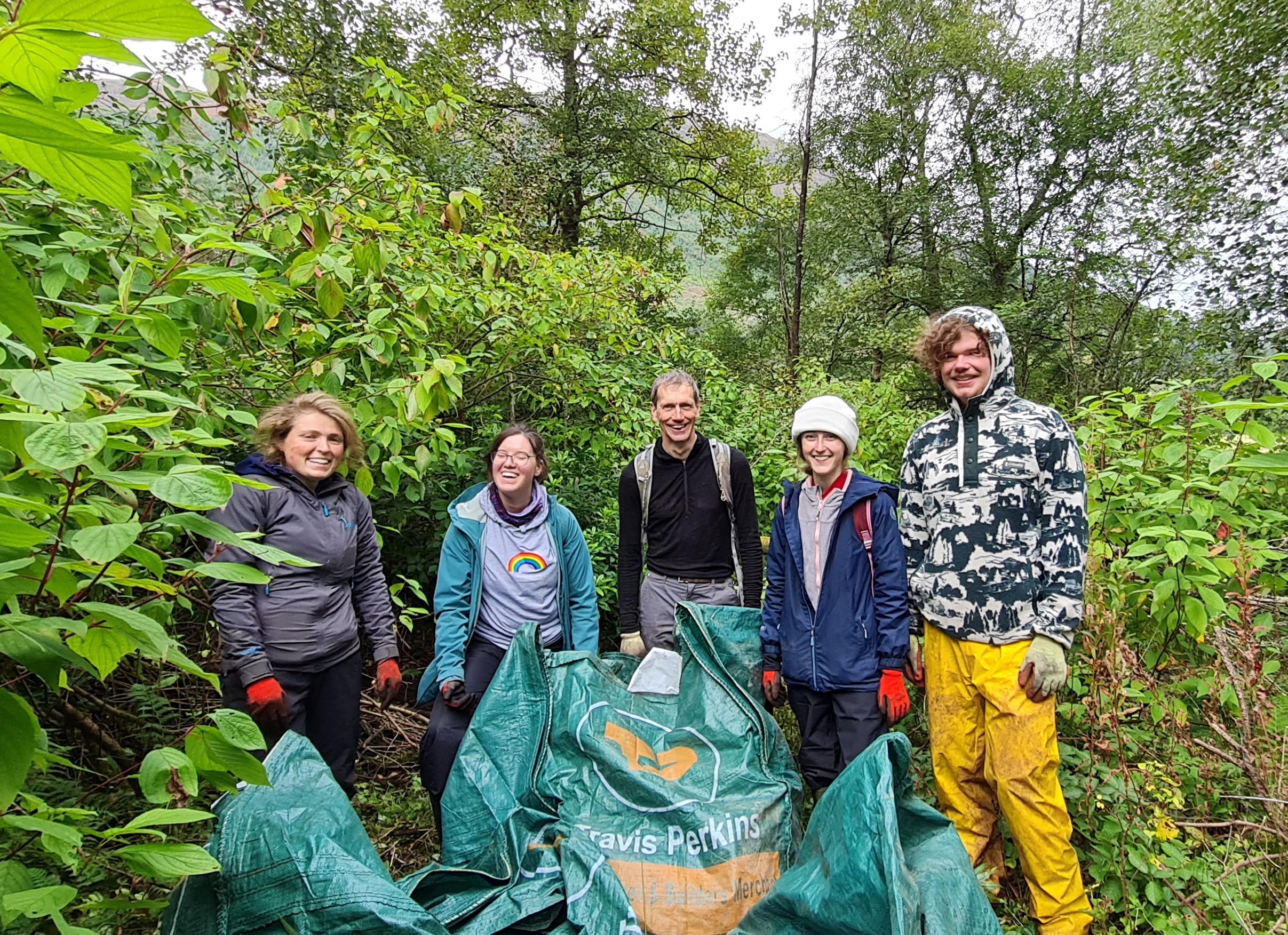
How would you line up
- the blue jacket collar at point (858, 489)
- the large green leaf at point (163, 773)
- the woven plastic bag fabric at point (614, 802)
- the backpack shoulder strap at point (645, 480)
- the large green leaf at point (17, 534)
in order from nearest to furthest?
1. the large green leaf at point (17, 534)
2. the large green leaf at point (163, 773)
3. the woven plastic bag fabric at point (614, 802)
4. the blue jacket collar at point (858, 489)
5. the backpack shoulder strap at point (645, 480)

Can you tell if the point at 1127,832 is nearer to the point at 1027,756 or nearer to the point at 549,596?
the point at 1027,756

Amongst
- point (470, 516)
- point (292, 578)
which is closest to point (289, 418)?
point (292, 578)

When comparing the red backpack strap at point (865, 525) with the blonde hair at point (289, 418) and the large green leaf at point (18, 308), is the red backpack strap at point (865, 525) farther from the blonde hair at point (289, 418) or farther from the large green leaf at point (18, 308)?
the large green leaf at point (18, 308)

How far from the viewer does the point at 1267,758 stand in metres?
2.24

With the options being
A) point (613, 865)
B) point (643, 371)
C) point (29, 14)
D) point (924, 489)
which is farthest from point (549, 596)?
point (643, 371)

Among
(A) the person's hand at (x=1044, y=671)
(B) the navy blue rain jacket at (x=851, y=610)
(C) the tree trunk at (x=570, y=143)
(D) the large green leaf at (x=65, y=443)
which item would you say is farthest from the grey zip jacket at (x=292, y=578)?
(C) the tree trunk at (x=570, y=143)

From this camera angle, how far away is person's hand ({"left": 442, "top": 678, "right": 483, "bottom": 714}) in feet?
8.18

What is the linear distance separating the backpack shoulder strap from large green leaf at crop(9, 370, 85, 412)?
2.27m

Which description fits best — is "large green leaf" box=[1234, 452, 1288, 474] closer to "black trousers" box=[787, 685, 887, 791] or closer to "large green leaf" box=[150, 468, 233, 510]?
"black trousers" box=[787, 685, 887, 791]

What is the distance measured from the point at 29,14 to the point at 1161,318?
14.8m

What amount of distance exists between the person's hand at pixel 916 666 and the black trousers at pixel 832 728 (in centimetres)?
18

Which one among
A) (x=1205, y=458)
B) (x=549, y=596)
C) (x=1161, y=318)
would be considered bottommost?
(x=549, y=596)

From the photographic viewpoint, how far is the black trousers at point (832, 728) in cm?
234

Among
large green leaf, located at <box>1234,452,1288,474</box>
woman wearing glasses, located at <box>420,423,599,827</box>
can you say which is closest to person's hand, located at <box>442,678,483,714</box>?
woman wearing glasses, located at <box>420,423,599,827</box>
